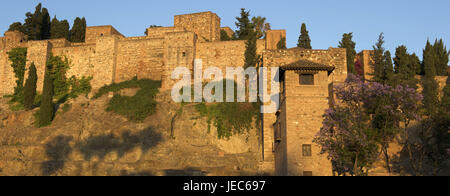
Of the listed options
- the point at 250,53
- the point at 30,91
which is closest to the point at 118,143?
the point at 30,91

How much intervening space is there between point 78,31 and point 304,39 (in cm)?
2323

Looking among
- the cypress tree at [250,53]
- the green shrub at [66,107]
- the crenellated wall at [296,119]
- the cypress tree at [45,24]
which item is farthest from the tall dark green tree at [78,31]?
the crenellated wall at [296,119]

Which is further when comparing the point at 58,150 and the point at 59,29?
the point at 59,29

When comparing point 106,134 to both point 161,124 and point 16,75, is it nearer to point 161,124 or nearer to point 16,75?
point 161,124

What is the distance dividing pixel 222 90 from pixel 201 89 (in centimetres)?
187

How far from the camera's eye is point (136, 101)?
110 feet

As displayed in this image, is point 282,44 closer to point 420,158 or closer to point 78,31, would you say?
point 420,158

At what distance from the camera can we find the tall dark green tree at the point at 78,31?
4919cm

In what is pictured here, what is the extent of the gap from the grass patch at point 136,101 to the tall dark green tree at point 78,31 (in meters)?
12.7

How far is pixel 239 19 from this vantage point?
4362 cm

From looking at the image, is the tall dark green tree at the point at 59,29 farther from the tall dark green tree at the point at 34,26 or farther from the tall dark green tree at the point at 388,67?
the tall dark green tree at the point at 388,67
